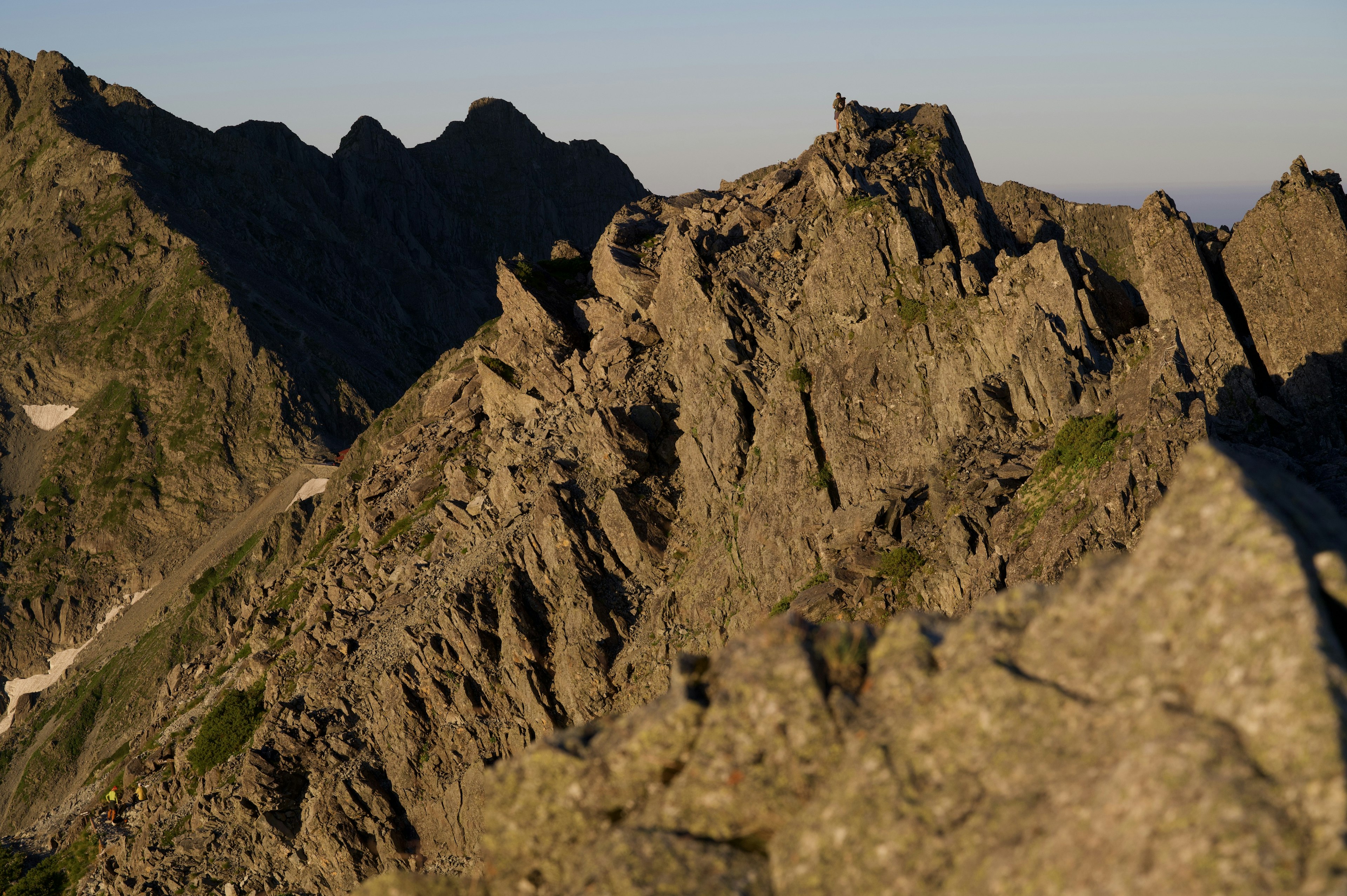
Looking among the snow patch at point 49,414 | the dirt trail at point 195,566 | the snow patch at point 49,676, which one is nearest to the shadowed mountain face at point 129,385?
the snow patch at point 49,414

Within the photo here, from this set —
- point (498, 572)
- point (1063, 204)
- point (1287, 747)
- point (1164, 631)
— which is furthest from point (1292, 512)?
point (1063, 204)

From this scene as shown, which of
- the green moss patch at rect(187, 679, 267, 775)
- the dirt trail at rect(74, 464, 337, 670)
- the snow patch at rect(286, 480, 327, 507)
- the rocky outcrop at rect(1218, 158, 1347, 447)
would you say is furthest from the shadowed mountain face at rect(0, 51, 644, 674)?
the rocky outcrop at rect(1218, 158, 1347, 447)

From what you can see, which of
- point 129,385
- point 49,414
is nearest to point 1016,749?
point 129,385

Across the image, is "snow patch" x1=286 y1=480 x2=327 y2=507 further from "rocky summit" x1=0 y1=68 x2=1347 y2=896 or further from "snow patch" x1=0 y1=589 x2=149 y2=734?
"snow patch" x1=0 y1=589 x2=149 y2=734

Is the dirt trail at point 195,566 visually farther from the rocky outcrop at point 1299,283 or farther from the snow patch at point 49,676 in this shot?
the rocky outcrop at point 1299,283

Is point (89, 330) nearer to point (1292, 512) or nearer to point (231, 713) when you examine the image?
point (231, 713)

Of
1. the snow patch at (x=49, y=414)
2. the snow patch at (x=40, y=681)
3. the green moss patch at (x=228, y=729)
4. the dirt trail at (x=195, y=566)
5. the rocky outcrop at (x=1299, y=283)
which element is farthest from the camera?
the snow patch at (x=49, y=414)

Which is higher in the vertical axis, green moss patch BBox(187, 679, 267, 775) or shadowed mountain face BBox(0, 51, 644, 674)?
shadowed mountain face BBox(0, 51, 644, 674)
